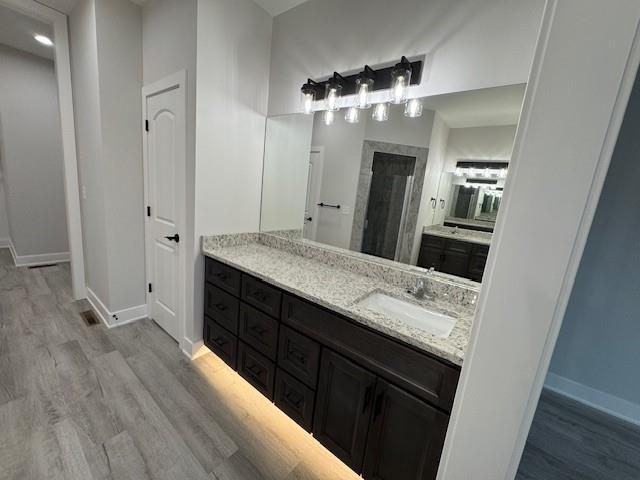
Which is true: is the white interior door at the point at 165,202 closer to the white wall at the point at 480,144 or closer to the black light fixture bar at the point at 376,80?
the black light fixture bar at the point at 376,80

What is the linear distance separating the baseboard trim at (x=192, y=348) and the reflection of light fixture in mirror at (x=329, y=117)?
1982mm

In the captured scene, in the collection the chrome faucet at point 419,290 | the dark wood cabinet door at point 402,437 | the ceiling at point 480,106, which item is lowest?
the dark wood cabinet door at point 402,437

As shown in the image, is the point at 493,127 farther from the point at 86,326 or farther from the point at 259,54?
the point at 86,326

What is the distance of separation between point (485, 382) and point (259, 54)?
246 cm

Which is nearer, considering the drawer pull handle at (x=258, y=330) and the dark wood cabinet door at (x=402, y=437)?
the dark wood cabinet door at (x=402, y=437)

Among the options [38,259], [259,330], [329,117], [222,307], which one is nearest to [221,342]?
[222,307]

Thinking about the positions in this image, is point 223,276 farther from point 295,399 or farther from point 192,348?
point 295,399

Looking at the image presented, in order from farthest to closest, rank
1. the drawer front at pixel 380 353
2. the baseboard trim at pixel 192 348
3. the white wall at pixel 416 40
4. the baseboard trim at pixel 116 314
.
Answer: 1. the baseboard trim at pixel 116 314
2. the baseboard trim at pixel 192 348
3. the white wall at pixel 416 40
4. the drawer front at pixel 380 353

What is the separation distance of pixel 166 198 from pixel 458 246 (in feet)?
7.22

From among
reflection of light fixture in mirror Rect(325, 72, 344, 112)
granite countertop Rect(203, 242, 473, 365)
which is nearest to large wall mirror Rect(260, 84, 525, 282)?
reflection of light fixture in mirror Rect(325, 72, 344, 112)

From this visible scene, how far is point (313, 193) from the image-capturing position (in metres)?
2.15

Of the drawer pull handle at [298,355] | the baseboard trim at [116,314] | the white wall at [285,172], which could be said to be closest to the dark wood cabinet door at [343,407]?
the drawer pull handle at [298,355]

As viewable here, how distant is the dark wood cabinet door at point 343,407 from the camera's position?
1221 mm

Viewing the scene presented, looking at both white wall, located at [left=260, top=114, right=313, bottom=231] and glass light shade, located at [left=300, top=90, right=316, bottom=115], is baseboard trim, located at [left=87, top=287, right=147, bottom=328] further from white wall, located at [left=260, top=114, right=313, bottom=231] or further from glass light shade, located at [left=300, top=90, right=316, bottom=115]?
glass light shade, located at [left=300, top=90, right=316, bottom=115]
